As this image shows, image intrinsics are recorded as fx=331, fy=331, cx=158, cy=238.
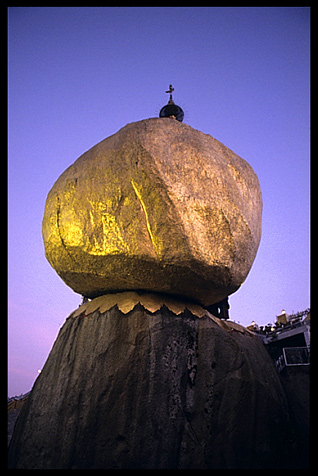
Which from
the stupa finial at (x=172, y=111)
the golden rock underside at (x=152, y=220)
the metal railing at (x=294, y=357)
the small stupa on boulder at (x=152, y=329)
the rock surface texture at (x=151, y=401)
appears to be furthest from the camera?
the stupa finial at (x=172, y=111)

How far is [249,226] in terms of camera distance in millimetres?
6117

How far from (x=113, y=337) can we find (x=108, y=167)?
2.85 metres

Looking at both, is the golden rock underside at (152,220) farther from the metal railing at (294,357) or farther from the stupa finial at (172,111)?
the stupa finial at (172,111)

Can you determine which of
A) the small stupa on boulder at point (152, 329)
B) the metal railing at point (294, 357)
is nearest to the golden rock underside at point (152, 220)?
the small stupa on boulder at point (152, 329)

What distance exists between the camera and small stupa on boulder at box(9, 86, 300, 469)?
15.3ft

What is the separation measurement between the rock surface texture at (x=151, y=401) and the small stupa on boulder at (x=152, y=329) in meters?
0.02

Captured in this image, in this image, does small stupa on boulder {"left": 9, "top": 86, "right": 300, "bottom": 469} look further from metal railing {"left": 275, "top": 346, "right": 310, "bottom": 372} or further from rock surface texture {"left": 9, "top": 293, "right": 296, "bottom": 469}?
metal railing {"left": 275, "top": 346, "right": 310, "bottom": 372}

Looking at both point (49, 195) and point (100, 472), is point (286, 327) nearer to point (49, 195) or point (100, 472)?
point (100, 472)

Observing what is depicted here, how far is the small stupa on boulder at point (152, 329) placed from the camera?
4.67m

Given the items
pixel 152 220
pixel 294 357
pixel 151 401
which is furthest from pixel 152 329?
pixel 294 357

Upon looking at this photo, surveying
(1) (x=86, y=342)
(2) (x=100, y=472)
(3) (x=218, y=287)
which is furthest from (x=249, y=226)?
(2) (x=100, y=472)

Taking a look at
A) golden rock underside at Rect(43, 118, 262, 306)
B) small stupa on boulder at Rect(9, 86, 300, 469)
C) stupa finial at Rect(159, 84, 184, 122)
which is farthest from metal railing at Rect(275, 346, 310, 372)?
stupa finial at Rect(159, 84, 184, 122)

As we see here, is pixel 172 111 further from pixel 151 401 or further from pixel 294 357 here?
pixel 151 401

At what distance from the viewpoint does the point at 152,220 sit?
17.5 ft
